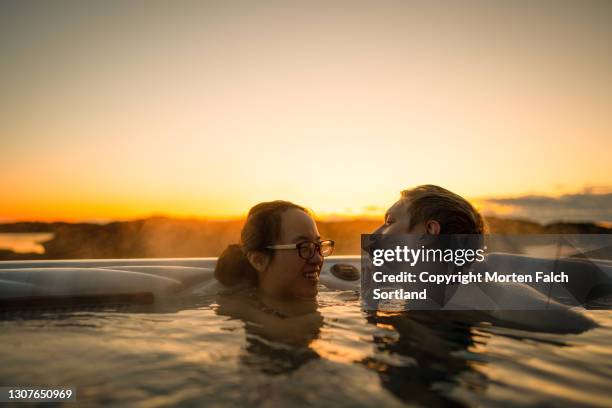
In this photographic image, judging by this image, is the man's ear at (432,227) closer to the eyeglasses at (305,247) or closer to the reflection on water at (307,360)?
the reflection on water at (307,360)

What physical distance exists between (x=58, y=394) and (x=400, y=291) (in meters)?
2.96

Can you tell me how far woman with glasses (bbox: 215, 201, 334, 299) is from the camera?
321cm

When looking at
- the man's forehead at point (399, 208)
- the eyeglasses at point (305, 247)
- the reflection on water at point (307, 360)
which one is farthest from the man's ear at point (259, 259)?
the man's forehead at point (399, 208)

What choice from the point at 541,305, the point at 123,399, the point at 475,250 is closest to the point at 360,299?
the point at 475,250

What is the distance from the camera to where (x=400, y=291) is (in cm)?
385

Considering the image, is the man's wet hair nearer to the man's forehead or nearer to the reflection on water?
the man's forehead

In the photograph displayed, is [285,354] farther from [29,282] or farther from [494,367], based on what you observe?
[29,282]

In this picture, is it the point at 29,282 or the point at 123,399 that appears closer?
the point at 123,399

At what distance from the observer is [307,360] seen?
1.75 metres

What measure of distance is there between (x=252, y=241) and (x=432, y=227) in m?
1.36

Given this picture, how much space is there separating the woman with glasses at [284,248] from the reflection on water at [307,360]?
0.50 m

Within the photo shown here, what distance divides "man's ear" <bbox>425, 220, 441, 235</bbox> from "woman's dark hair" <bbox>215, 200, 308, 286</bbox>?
3.28 ft

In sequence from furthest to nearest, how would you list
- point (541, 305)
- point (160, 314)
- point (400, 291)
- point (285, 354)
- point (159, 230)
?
point (159, 230), point (400, 291), point (160, 314), point (541, 305), point (285, 354)

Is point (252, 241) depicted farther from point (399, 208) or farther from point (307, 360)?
point (307, 360)
